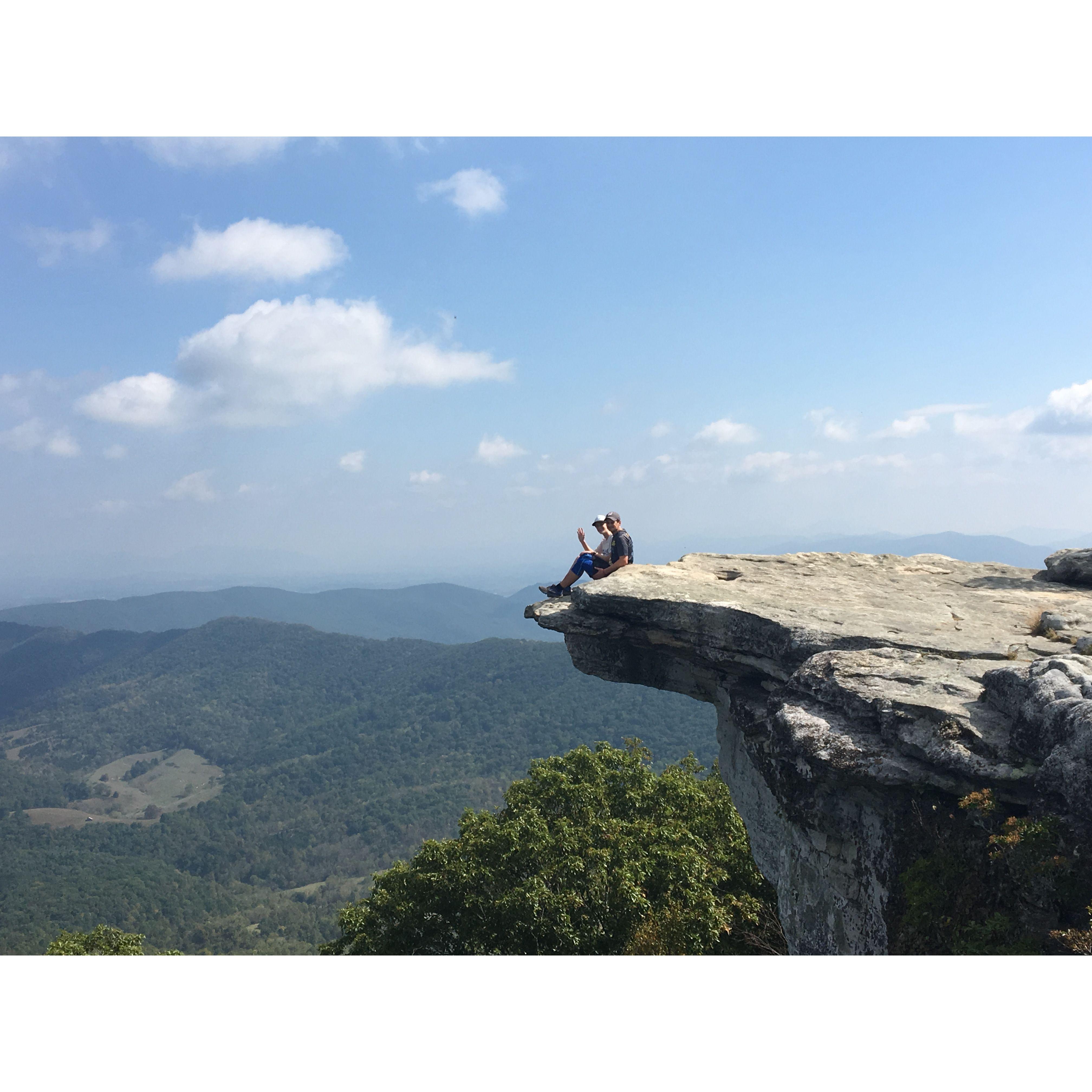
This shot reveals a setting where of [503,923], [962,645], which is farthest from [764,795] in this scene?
[503,923]

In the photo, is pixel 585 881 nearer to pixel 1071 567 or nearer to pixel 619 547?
pixel 619 547

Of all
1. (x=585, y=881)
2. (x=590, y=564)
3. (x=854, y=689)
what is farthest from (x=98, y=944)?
(x=854, y=689)

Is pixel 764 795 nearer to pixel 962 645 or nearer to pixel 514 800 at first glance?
pixel 962 645

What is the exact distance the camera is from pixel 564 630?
53.0 ft

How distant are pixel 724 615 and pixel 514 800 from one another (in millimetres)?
16773

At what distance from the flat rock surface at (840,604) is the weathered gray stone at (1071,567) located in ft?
0.92

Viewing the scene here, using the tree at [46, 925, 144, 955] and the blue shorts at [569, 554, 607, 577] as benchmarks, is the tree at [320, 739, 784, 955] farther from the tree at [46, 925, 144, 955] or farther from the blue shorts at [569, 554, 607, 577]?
the tree at [46, 925, 144, 955]

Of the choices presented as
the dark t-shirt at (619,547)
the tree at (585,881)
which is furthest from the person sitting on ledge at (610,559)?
the tree at (585,881)

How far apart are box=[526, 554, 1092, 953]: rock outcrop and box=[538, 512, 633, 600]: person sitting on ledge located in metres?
0.50

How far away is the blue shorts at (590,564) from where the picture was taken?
17.5 meters

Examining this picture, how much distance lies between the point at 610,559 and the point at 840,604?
5.72 metres

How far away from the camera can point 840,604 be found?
566 inches

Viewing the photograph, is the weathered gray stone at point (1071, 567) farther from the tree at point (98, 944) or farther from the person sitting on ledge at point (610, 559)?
the tree at point (98, 944)

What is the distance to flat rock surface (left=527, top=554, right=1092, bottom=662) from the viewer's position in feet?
39.9
